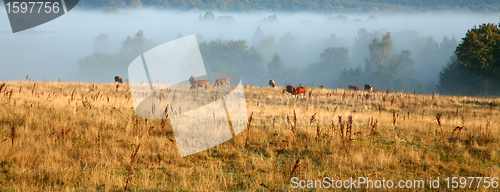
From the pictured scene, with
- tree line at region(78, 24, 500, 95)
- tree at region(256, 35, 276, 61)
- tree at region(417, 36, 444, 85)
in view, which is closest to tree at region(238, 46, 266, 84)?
tree line at region(78, 24, 500, 95)

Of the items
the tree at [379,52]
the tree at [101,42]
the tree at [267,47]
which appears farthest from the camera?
the tree at [101,42]

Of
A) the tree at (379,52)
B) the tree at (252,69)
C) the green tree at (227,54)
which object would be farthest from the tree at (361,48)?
the green tree at (227,54)

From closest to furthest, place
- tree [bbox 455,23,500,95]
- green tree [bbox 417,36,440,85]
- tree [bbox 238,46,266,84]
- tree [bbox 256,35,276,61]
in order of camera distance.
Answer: tree [bbox 455,23,500,95] → green tree [bbox 417,36,440,85] → tree [bbox 238,46,266,84] → tree [bbox 256,35,276,61]

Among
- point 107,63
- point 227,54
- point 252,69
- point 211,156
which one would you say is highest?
point 227,54

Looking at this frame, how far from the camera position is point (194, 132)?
768 cm

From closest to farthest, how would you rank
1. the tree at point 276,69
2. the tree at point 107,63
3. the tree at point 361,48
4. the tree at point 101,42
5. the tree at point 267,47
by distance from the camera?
the tree at point 276,69
the tree at point 107,63
the tree at point 361,48
the tree at point 267,47
the tree at point 101,42

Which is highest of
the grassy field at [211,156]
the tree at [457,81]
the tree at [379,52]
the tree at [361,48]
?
the tree at [361,48]

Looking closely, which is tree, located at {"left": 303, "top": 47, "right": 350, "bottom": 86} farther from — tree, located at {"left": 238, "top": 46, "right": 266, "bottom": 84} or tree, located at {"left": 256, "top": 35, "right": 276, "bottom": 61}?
tree, located at {"left": 256, "top": 35, "right": 276, "bottom": 61}

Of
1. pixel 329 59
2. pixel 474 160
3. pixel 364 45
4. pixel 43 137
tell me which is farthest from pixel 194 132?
pixel 364 45

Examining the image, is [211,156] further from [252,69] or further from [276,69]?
[252,69]

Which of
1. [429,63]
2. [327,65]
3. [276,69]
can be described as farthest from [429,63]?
[276,69]

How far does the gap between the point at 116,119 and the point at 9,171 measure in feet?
12.2

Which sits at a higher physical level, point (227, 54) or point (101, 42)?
point (101, 42)

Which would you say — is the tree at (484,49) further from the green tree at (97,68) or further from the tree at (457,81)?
the green tree at (97,68)
